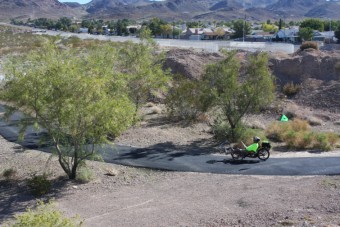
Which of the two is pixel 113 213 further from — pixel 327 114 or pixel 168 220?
pixel 327 114

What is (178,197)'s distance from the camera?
1773 centimetres

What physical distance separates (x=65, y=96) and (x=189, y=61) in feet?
93.2

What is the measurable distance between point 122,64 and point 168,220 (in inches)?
617

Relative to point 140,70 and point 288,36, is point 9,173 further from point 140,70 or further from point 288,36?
point 288,36

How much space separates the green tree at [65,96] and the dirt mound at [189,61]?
945 inches

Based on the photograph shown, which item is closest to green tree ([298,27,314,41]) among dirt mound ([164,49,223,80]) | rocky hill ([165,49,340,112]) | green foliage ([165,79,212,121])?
rocky hill ([165,49,340,112])

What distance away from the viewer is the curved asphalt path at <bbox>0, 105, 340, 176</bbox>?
20375 millimetres

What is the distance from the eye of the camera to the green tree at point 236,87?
2530cm

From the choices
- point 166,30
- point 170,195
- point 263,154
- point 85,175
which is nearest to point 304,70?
point 263,154

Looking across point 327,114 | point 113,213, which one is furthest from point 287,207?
point 327,114

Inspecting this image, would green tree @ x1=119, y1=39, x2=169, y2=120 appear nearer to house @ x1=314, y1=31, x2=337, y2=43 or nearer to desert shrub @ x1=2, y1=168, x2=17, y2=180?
desert shrub @ x1=2, y1=168, x2=17, y2=180

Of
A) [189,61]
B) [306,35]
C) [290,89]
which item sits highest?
[306,35]

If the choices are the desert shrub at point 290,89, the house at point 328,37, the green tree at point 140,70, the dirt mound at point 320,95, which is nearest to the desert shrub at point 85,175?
the green tree at point 140,70

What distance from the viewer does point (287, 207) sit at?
16.2 meters
